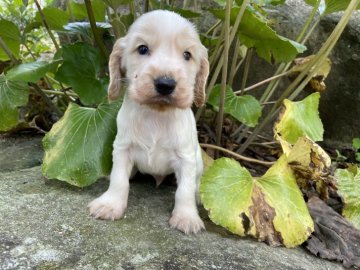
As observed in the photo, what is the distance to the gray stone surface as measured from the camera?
152cm

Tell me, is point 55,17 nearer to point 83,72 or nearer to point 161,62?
point 83,72

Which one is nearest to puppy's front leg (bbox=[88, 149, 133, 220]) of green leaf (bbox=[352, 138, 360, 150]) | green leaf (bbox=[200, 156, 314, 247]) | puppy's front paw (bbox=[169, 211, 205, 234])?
puppy's front paw (bbox=[169, 211, 205, 234])

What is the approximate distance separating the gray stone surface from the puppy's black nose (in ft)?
1.93

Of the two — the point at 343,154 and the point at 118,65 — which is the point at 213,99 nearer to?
the point at 118,65

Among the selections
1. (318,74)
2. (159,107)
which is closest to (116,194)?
(159,107)

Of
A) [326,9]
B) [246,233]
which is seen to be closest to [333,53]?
[326,9]

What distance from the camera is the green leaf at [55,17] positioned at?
273 cm

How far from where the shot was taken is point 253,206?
185cm

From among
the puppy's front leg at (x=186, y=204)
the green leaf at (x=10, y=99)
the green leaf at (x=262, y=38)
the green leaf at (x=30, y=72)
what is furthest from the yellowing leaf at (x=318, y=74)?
the green leaf at (x=10, y=99)

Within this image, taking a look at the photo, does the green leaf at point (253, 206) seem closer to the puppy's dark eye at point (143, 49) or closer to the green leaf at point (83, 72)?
the puppy's dark eye at point (143, 49)

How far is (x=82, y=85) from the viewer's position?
2.48 meters

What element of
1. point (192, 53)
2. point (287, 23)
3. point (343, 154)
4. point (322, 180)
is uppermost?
point (192, 53)

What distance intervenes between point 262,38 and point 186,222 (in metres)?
1.10

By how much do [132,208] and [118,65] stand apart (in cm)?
69
